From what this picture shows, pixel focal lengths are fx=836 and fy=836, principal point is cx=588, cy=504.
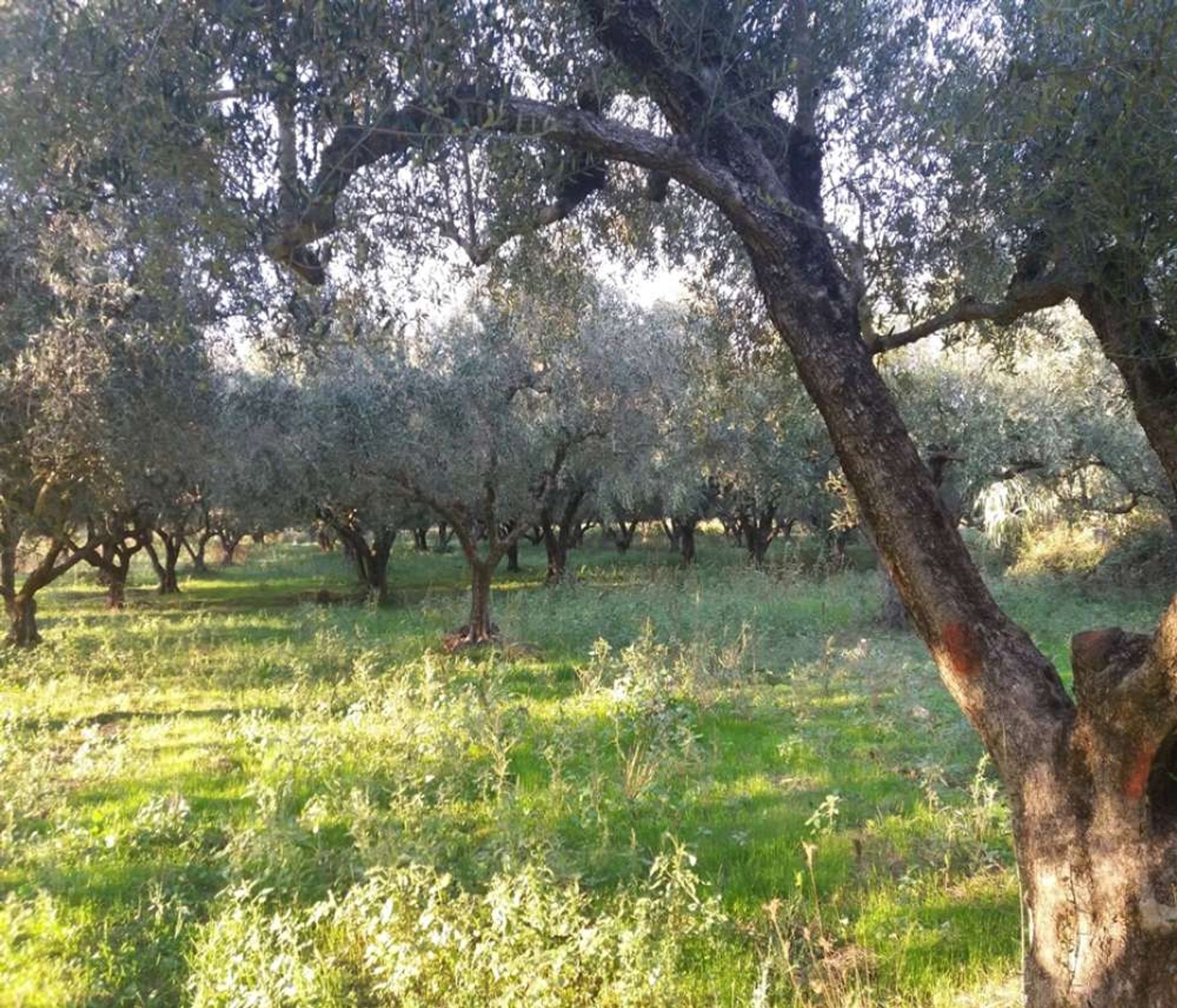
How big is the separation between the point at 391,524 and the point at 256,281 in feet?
58.1

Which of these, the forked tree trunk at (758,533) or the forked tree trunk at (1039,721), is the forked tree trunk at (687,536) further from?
the forked tree trunk at (1039,721)

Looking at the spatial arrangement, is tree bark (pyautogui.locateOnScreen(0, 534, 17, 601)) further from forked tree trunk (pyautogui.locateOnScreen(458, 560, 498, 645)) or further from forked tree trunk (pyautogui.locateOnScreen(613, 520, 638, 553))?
forked tree trunk (pyautogui.locateOnScreen(613, 520, 638, 553))

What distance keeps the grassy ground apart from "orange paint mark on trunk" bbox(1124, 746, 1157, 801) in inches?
53.3

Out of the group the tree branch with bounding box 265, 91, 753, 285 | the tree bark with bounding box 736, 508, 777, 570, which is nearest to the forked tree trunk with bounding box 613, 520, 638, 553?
the tree bark with bounding box 736, 508, 777, 570

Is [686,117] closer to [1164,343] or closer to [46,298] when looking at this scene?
[1164,343]

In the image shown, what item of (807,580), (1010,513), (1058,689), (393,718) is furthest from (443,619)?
(1010,513)

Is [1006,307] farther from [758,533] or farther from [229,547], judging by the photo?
[229,547]

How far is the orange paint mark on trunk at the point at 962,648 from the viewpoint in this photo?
3658 millimetres

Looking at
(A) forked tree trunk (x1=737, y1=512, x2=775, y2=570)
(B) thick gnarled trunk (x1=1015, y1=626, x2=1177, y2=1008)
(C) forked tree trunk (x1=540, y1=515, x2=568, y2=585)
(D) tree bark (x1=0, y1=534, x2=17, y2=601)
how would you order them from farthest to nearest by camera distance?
1. (A) forked tree trunk (x1=737, y1=512, x2=775, y2=570)
2. (C) forked tree trunk (x1=540, y1=515, x2=568, y2=585)
3. (D) tree bark (x1=0, y1=534, x2=17, y2=601)
4. (B) thick gnarled trunk (x1=1015, y1=626, x2=1177, y2=1008)

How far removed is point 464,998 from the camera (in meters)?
3.50

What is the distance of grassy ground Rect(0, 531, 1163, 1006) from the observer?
374 centimetres

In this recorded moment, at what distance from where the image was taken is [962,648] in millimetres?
3684

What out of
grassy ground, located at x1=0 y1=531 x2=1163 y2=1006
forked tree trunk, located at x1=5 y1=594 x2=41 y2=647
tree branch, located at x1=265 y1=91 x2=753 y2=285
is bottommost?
grassy ground, located at x1=0 y1=531 x2=1163 y2=1006

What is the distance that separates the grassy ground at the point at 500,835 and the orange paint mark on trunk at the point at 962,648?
1.15 metres
